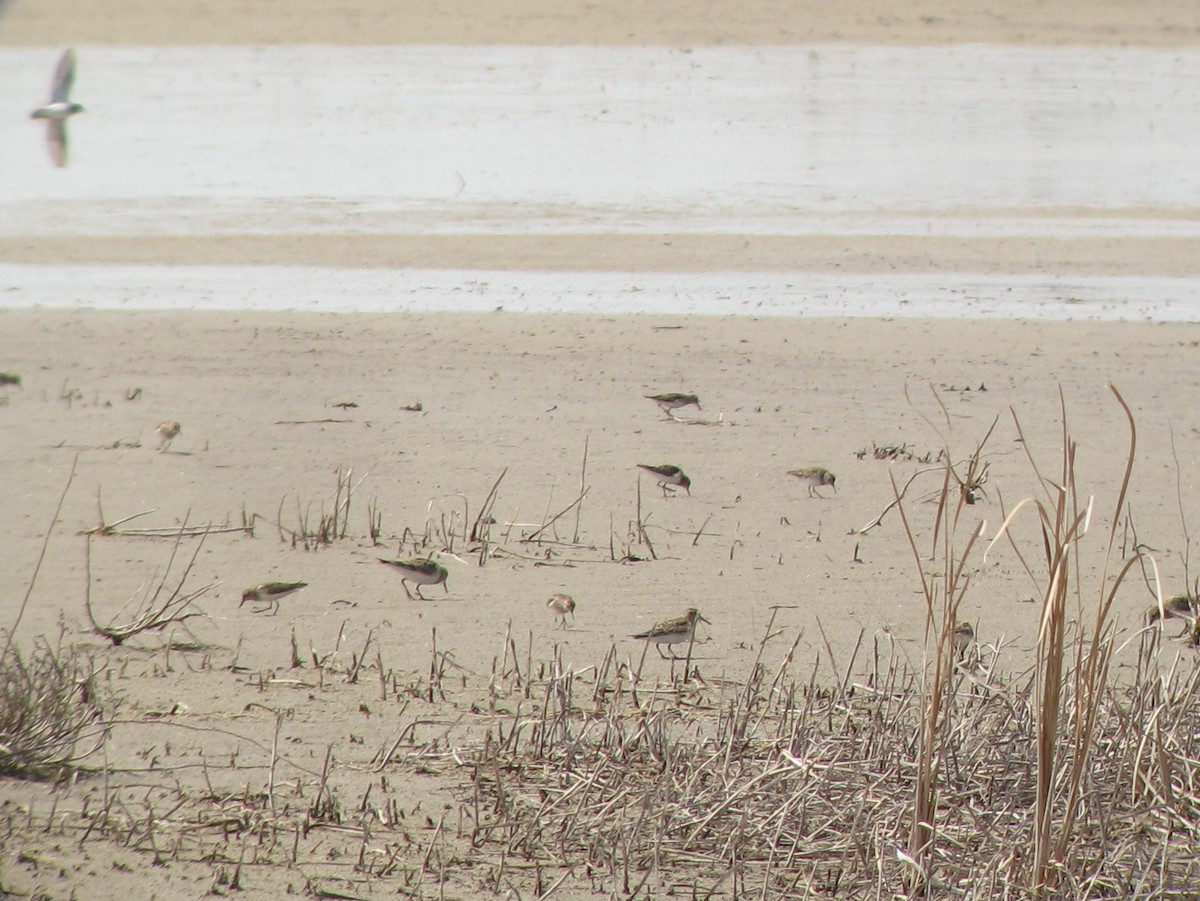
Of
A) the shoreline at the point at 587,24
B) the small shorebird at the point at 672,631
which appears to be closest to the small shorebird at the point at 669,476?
the small shorebird at the point at 672,631

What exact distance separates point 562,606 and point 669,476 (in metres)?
1.98

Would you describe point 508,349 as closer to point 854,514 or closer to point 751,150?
point 854,514

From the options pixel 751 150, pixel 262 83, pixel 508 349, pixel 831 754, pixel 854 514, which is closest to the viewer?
pixel 831 754

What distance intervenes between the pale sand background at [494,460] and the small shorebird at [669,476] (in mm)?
133

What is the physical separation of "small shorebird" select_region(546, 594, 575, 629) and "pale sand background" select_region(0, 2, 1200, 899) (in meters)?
0.10

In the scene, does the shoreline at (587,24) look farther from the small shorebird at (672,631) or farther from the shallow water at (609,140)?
the small shorebird at (672,631)

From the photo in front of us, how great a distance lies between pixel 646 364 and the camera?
10836mm

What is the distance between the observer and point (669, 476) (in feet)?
25.0

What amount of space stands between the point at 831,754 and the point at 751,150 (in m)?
15.9

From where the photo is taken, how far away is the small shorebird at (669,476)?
295 inches

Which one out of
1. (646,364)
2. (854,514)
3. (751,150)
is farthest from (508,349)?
(751,150)

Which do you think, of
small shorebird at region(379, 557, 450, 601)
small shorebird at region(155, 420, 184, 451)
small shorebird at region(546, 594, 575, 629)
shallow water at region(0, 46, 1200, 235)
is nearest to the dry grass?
small shorebird at region(546, 594, 575, 629)

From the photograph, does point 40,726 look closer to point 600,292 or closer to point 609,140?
point 600,292

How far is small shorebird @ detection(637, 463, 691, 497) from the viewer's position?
750 centimetres
